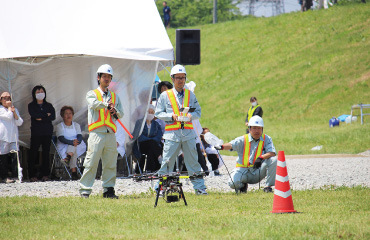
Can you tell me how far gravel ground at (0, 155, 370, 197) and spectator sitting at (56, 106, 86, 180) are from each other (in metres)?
0.83

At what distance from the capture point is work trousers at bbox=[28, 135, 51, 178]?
1349cm

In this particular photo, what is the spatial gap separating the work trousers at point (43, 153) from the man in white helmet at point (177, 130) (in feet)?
12.4

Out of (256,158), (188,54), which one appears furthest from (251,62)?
(256,158)

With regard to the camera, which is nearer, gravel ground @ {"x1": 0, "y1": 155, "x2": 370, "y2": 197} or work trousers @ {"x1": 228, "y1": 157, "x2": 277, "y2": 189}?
work trousers @ {"x1": 228, "y1": 157, "x2": 277, "y2": 189}

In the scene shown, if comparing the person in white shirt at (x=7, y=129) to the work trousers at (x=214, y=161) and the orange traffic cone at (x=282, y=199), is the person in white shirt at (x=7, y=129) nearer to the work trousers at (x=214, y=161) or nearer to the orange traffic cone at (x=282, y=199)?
the work trousers at (x=214, y=161)

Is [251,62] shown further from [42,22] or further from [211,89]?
[42,22]

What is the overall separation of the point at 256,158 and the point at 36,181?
16.1ft

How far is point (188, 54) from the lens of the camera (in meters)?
14.2

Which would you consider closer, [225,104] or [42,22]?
[42,22]

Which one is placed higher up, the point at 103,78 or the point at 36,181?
the point at 103,78

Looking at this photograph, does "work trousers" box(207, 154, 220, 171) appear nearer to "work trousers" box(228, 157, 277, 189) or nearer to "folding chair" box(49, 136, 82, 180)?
"folding chair" box(49, 136, 82, 180)

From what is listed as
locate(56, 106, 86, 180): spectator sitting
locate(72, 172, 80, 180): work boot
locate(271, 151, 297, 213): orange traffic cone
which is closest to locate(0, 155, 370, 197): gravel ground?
locate(72, 172, 80, 180): work boot

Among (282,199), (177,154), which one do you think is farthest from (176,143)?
(282,199)

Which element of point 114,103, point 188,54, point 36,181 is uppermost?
point 188,54
